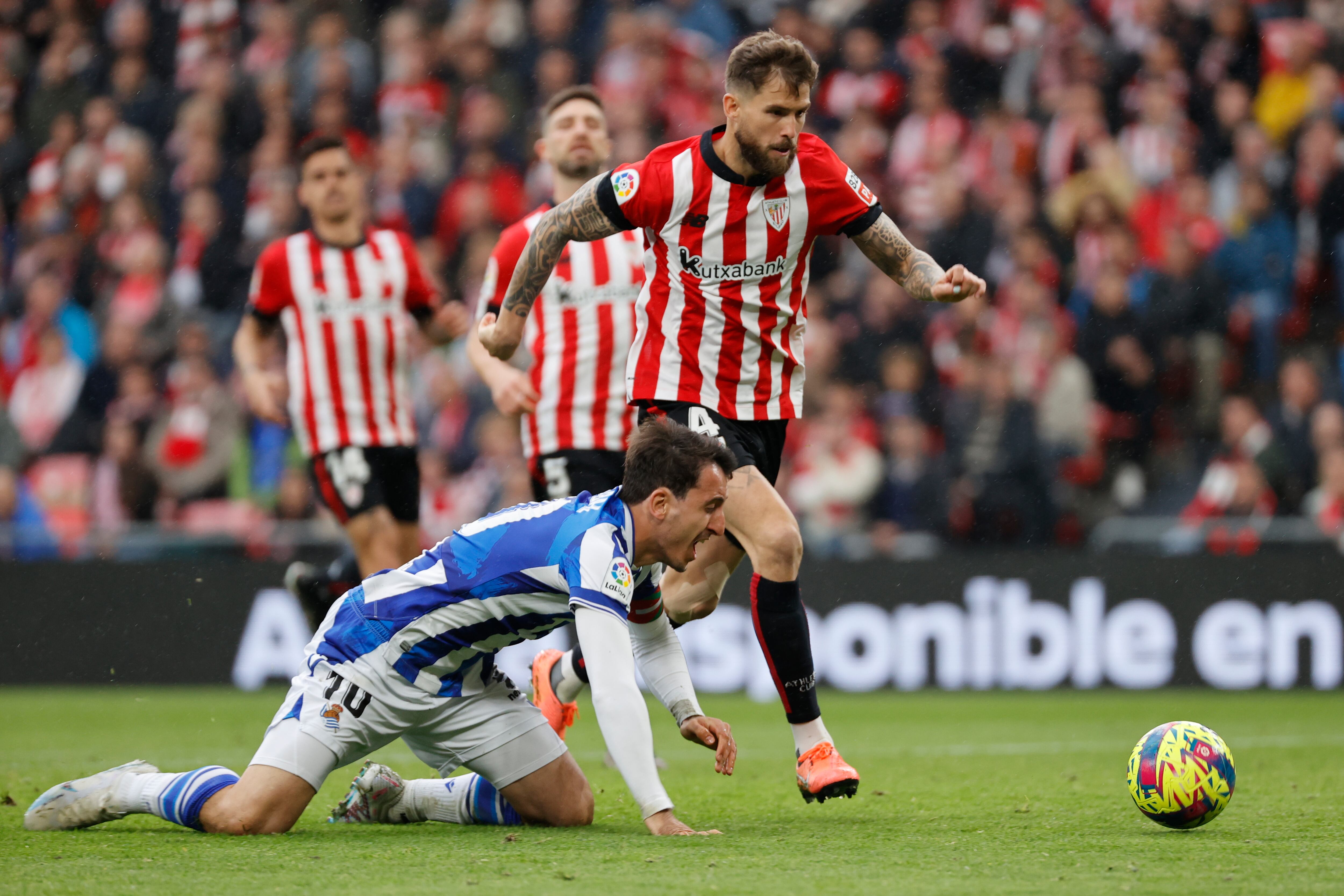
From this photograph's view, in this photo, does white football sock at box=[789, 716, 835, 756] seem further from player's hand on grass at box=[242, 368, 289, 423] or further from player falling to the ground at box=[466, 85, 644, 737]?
player's hand on grass at box=[242, 368, 289, 423]

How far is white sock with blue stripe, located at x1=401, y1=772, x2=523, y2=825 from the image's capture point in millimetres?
5289

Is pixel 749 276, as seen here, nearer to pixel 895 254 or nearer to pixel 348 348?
pixel 895 254

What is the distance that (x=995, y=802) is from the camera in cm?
574

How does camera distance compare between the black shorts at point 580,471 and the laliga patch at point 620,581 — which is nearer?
the laliga patch at point 620,581

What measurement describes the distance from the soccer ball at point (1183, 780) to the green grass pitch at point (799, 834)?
0.07 meters

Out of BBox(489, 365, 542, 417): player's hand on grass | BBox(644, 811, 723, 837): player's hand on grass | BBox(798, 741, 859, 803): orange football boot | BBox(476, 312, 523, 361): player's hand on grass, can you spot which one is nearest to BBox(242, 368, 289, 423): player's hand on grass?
BBox(489, 365, 542, 417): player's hand on grass

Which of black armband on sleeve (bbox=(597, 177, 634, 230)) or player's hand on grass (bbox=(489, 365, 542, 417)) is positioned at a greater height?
black armband on sleeve (bbox=(597, 177, 634, 230))

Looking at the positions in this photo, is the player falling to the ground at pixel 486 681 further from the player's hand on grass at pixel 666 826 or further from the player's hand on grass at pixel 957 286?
the player's hand on grass at pixel 957 286

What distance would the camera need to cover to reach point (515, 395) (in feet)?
20.9

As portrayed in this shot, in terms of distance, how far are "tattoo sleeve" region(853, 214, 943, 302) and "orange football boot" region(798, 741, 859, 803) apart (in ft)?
5.06

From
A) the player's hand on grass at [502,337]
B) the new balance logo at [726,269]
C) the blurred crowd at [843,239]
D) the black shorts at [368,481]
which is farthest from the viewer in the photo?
the blurred crowd at [843,239]

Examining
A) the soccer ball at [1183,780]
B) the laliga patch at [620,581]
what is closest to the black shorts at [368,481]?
the laliga patch at [620,581]

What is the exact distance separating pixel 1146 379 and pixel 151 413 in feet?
24.6

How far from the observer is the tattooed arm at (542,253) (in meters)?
5.57
